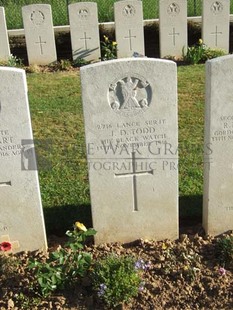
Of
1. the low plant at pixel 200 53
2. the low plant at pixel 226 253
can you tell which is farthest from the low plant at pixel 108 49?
the low plant at pixel 226 253

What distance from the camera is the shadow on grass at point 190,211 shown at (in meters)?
4.70

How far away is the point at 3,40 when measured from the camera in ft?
32.2

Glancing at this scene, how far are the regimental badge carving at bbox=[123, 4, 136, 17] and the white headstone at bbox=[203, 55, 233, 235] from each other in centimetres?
638

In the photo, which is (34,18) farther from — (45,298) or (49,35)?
(45,298)

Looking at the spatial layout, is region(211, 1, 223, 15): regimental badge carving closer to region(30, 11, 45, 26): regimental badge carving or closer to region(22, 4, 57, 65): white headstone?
region(22, 4, 57, 65): white headstone

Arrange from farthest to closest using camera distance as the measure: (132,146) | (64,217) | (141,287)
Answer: (64,217) < (132,146) < (141,287)

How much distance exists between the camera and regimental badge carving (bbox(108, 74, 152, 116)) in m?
3.66

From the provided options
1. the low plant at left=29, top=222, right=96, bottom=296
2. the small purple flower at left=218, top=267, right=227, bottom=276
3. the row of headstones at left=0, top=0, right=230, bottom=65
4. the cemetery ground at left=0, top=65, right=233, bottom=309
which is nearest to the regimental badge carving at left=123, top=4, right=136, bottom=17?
the row of headstones at left=0, top=0, right=230, bottom=65

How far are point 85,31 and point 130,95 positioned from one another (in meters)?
6.61

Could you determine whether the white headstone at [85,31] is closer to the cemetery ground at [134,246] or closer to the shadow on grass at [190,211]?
the cemetery ground at [134,246]

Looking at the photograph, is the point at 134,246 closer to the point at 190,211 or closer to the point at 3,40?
the point at 190,211

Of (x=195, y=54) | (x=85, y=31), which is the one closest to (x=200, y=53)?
(x=195, y=54)

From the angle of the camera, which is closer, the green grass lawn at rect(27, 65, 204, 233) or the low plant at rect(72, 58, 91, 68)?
the green grass lawn at rect(27, 65, 204, 233)

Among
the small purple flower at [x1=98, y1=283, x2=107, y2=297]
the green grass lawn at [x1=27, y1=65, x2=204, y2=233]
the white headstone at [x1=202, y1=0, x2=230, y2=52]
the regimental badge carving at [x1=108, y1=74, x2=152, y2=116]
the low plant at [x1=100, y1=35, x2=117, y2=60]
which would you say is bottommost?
the small purple flower at [x1=98, y1=283, x2=107, y2=297]
